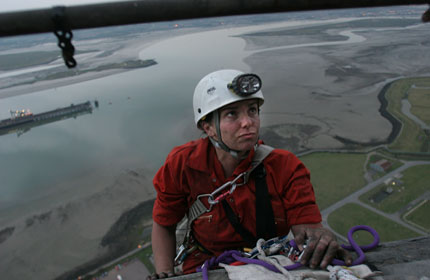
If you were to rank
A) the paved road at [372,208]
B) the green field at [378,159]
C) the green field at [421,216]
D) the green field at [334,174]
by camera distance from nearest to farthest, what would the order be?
the green field at [421,216], the paved road at [372,208], the green field at [334,174], the green field at [378,159]

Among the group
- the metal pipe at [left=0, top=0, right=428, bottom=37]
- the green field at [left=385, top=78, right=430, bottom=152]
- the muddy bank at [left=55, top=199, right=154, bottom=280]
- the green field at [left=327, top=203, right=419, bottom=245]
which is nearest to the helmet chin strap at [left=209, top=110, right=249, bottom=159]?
the metal pipe at [left=0, top=0, right=428, bottom=37]

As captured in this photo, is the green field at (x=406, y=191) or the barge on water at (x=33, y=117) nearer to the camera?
the green field at (x=406, y=191)

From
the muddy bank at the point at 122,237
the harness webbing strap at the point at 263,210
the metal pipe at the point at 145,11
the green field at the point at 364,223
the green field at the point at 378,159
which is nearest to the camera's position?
the metal pipe at the point at 145,11

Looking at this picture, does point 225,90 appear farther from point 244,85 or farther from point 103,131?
point 103,131

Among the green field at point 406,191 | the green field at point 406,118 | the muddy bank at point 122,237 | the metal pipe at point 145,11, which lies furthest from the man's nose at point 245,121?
the green field at point 406,118

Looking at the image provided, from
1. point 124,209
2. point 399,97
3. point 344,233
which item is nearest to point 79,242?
point 124,209

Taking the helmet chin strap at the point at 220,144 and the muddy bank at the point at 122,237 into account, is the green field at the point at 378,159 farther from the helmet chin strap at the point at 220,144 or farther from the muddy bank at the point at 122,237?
the helmet chin strap at the point at 220,144
